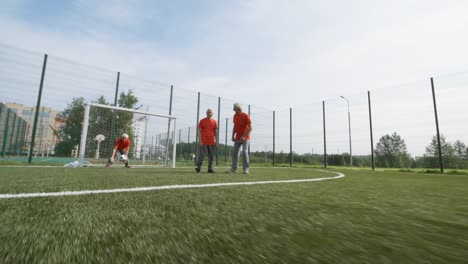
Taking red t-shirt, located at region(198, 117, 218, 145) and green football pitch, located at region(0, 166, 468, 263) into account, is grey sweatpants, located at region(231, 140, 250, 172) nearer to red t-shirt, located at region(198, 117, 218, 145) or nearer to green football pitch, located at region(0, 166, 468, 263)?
red t-shirt, located at region(198, 117, 218, 145)

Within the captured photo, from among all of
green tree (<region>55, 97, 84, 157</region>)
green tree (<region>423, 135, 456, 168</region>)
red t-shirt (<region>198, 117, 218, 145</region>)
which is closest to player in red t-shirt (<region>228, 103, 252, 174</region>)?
red t-shirt (<region>198, 117, 218, 145</region>)

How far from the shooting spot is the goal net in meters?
9.28

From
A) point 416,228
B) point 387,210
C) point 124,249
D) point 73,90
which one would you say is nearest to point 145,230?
point 124,249

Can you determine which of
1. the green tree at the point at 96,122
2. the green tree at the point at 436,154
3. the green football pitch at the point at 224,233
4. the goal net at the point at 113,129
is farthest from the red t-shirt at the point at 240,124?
the green tree at the point at 436,154

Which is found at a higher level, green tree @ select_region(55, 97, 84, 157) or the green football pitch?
green tree @ select_region(55, 97, 84, 157)

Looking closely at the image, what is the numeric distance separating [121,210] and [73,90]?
11259 millimetres

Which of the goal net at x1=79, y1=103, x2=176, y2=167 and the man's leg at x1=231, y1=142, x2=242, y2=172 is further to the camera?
the goal net at x1=79, y1=103, x2=176, y2=167

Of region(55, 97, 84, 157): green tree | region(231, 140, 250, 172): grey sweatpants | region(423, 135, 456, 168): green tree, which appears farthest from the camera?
region(423, 135, 456, 168): green tree

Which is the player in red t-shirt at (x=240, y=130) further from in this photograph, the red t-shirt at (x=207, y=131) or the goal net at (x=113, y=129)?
the goal net at (x=113, y=129)

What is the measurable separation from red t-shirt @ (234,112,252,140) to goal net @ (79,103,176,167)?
5544 millimetres

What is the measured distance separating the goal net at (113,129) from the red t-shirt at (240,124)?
218 inches

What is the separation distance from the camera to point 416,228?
0.98 m

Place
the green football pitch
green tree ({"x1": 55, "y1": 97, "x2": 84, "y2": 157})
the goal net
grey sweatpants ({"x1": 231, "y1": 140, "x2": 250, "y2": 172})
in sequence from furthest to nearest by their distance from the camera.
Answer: green tree ({"x1": 55, "y1": 97, "x2": 84, "y2": 157})
the goal net
grey sweatpants ({"x1": 231, "y1": 140, "x2": 250, "y2": 172})
the green football pitch

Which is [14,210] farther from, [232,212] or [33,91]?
[33,91]
